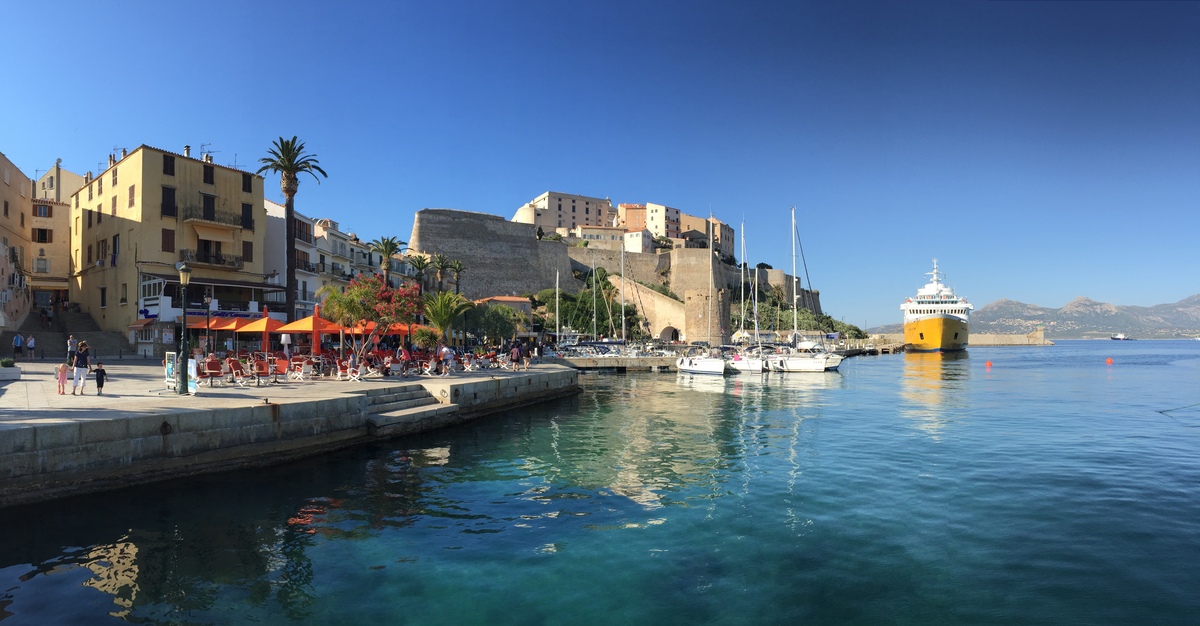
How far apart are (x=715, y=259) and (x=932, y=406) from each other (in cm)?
5452

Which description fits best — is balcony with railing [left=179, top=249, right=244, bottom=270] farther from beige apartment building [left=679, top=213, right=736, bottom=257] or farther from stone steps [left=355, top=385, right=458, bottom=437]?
beige apartment building [left=679, top=213, right=736, bottom=257]

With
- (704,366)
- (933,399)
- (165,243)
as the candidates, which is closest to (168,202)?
(165,243)

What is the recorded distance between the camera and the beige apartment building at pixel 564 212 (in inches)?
3991

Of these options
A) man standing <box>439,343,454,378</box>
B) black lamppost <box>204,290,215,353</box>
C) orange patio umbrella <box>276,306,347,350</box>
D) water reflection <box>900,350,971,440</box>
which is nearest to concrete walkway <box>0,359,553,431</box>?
orange patio umbrella <box>276,306,347,350</box>

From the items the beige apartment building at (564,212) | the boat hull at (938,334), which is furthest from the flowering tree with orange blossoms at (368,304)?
the beige apartment building at (564,212)

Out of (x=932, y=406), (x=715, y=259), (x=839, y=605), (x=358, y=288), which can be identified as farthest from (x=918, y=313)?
(x=839, y=605)

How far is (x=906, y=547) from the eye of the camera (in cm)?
797

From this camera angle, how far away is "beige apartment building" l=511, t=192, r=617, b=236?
333ft

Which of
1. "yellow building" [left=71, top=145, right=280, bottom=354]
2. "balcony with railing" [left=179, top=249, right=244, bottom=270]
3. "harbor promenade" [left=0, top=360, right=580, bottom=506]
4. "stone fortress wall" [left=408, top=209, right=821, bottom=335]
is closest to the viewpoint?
"harbor promenade" [left=0, top=360, right=580, bottom=506]

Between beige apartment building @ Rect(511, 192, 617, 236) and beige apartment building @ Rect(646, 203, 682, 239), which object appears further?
beige apartment building @ Rect(646, 203, 682, 239)

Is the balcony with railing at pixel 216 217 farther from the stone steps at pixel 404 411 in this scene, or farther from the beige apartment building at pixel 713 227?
the beige apartment building at pixel 713 227

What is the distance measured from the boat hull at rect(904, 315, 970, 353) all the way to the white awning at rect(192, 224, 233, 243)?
76.1m

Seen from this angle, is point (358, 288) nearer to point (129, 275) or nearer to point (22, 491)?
point (22, 491)

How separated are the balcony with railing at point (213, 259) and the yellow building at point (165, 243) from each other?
0.14ft
